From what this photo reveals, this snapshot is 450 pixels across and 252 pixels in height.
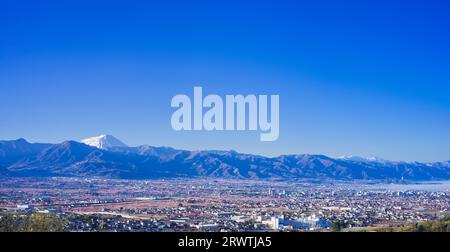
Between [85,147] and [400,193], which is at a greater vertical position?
[85,147]

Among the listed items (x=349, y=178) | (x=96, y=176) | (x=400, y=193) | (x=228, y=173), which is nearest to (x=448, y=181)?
(x=400, y=193)

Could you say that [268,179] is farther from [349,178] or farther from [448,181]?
[448,181]
